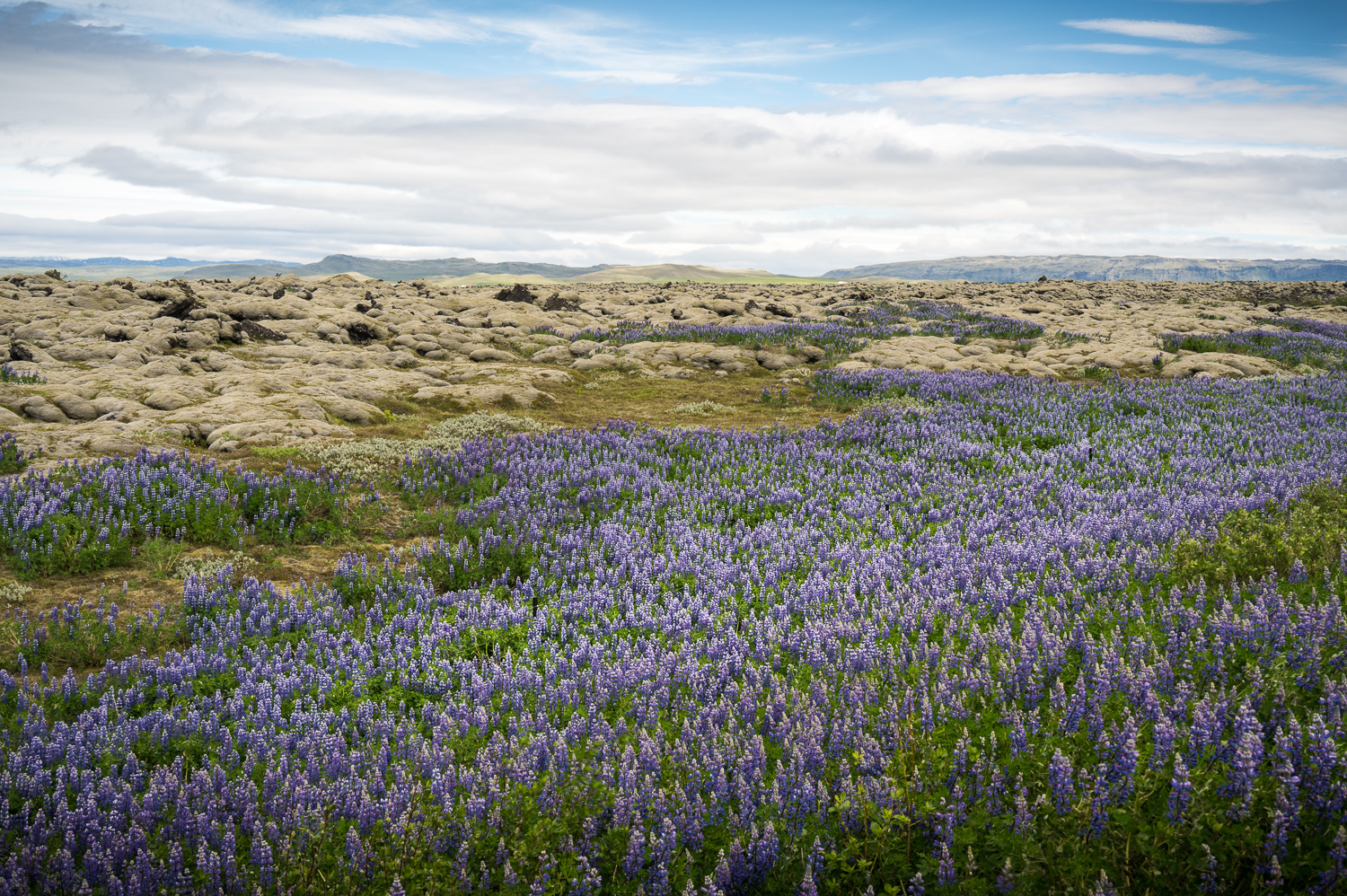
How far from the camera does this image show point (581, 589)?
733 cm

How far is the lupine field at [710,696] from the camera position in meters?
3.73

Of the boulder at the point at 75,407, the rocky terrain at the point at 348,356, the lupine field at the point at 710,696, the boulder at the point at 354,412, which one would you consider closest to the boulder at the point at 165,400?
the rocky terrain at the point at 348,356

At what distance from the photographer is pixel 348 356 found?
2205 centimetres

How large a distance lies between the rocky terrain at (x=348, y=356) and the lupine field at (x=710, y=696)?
3524 millimetres

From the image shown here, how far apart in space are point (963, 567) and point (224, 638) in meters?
7.16

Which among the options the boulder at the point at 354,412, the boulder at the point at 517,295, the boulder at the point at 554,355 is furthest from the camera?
the boulder at the point at 517,295

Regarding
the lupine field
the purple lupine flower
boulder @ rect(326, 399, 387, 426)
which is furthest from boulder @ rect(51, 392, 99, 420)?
the purple lupine flower

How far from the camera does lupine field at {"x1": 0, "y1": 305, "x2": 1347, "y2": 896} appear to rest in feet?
12.2

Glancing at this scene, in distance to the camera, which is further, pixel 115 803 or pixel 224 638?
pixel 224 638

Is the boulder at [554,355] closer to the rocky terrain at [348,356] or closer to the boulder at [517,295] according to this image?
the rocky terrain at [348,356]

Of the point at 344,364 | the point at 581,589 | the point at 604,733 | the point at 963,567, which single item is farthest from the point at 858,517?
the point at 344,364

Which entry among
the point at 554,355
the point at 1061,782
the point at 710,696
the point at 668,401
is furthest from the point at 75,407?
the point at 1061,782

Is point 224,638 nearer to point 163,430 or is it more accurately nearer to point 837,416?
point 163,430

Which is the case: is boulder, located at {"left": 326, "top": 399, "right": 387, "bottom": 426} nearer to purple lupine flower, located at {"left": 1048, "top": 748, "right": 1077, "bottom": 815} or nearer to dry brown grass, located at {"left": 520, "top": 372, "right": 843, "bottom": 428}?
dry brown grass, located at {"left": 520, "top": 372, "right": 843, "bottom": 428}
